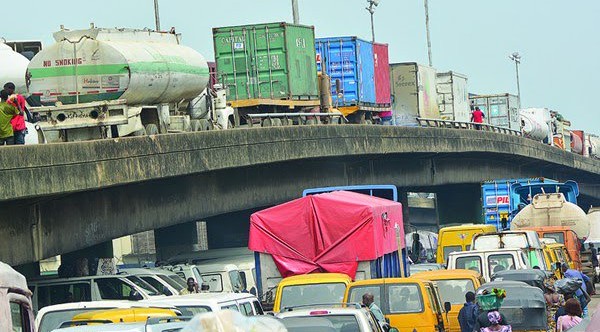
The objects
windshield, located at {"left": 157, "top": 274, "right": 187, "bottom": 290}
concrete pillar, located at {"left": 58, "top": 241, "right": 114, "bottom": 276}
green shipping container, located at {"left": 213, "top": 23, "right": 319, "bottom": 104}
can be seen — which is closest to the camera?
windshield, located at {"left": 157, "top": 274, "right": 187, "bottom": 290}

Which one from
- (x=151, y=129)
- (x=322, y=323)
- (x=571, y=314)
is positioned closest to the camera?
(x=322, y=323)

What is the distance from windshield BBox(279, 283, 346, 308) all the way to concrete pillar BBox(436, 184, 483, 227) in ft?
160

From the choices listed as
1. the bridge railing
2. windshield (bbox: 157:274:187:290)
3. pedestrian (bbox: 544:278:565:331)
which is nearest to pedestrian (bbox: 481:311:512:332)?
pedestrian (bbox: 544:278:565:331)

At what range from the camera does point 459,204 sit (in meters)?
73.6

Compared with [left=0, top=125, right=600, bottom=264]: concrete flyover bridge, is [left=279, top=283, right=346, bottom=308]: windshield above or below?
below

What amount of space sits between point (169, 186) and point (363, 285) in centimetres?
1452

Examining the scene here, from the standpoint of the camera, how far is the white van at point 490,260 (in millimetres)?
30828

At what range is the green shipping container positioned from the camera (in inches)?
1903

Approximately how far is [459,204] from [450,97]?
6661 mm

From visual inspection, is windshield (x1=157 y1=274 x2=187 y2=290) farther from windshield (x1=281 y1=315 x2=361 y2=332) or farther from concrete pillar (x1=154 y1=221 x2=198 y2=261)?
concrete pillar (x1=154 y1=221 x2=198 y2=261)

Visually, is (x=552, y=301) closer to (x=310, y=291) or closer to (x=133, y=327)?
(x=310, y=291)

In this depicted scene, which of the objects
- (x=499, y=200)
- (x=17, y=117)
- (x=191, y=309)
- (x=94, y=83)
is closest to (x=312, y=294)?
(x=191, y=309)

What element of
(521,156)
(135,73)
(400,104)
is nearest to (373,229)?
(135,73)

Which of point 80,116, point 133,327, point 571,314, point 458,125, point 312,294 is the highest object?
point 80,116
